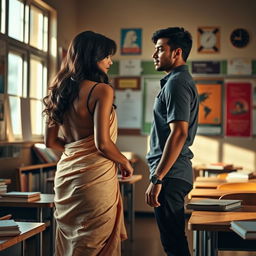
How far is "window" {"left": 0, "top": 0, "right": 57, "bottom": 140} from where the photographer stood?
17.4 feet

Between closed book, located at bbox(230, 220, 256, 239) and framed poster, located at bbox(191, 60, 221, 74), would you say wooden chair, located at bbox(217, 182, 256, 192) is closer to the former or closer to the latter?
closed book, located at bbox(230, 220, 256, 239)

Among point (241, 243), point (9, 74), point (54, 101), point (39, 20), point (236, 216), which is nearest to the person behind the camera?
point (241, 243)

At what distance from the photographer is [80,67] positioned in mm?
2504

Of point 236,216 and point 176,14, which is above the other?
point 176,14

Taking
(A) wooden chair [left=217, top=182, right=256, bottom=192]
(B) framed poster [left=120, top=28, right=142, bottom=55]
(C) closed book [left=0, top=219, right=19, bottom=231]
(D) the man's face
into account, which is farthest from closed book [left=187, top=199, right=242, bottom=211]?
(B) framed poster [left=120, top=28, right=142, bottom=55]

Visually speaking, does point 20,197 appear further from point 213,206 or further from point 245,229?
point 245,229

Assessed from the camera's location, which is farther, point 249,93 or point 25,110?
point 249,93

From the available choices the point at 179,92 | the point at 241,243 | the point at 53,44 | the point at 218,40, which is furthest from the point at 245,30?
the point at 241,243

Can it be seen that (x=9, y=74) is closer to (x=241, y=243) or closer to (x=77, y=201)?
(x=77, y=201)

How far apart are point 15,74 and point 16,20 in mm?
557

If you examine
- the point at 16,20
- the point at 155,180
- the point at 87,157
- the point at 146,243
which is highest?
the point at 16,20

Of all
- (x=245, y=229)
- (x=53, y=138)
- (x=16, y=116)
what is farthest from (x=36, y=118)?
(x=245, y=229)

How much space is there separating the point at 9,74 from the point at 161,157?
3229mm

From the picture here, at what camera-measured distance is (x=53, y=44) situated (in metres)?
6.54
